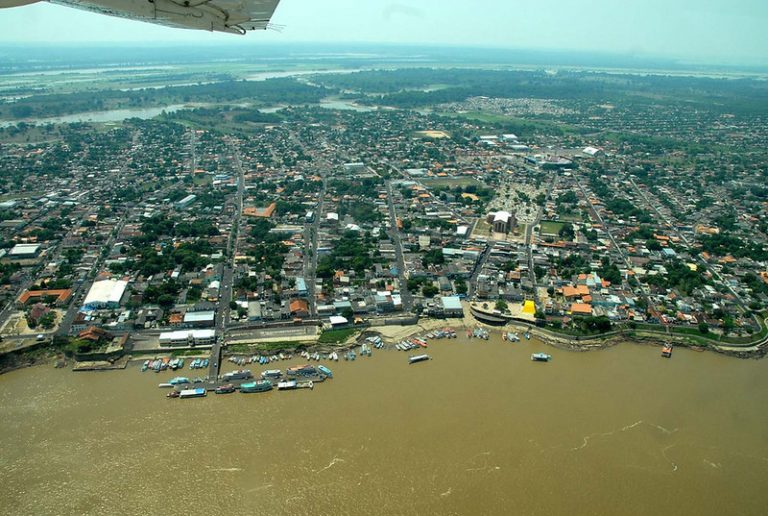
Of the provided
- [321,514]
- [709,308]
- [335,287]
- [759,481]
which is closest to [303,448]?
[321,514]

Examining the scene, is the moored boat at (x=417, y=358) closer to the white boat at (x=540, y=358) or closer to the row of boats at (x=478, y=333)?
the row of boats at (x=478, y=333)

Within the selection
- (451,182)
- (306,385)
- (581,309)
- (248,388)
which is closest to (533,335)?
(581,309)

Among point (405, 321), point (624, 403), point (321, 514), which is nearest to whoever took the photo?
point (321, 514)

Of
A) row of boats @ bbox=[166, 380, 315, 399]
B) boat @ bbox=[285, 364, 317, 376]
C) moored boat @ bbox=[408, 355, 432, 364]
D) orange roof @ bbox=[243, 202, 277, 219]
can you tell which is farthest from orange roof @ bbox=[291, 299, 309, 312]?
orange roof @ bbox=[243, 202, 277, 219]

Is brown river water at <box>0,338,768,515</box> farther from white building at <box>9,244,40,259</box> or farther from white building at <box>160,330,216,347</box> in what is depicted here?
Answer: white building at <box>9,244,40,259</box>

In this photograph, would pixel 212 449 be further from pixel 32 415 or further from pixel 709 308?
pixel 709 308

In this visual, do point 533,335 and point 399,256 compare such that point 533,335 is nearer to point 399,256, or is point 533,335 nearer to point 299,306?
point 399,256

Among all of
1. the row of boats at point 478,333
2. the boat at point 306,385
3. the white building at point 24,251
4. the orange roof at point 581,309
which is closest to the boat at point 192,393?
the boat at point 306,385
